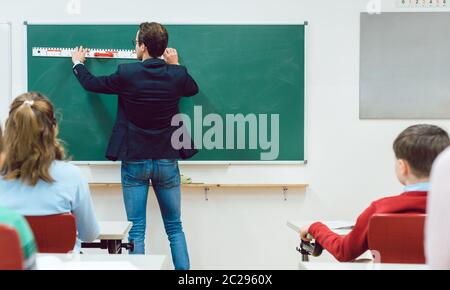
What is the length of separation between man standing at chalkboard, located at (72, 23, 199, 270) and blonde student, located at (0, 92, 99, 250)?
1497 mm

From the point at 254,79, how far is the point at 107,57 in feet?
3.59

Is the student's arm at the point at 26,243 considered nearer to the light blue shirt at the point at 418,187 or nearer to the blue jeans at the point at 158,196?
the light blue shirt at the point at 418,187

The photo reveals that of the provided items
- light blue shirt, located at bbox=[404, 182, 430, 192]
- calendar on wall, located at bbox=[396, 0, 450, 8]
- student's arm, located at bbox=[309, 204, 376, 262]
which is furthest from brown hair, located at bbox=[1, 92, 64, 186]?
calendar on wall, located at bbox=[396, 0, 450, 8]

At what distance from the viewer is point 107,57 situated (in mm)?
Answer: 3812

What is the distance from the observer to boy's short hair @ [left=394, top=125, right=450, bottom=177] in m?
1.77

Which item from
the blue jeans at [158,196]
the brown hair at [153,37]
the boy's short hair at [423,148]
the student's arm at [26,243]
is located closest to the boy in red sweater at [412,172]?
the boy's short hair at [423,148]

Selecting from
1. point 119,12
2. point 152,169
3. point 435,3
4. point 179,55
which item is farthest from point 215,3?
point 435,3

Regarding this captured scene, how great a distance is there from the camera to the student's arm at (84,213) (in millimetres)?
1998

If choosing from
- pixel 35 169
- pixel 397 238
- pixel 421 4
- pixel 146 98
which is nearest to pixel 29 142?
pixel 35 169

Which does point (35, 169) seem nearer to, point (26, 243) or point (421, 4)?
point (26, 243)

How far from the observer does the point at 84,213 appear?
204 cm

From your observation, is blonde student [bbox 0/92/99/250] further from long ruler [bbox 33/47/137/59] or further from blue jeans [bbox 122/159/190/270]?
long ruler [bbox 33/47/137/59]

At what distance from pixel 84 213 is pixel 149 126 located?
1.54m

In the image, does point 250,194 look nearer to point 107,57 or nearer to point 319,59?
point 319,59
